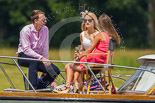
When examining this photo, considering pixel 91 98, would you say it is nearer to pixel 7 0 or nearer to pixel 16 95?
pixel 16 95

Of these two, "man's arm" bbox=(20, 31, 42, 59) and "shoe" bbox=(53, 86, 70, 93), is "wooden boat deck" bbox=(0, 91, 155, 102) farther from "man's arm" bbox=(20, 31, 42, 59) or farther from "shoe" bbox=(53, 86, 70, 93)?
"man's arm" bbox=(20, 31, 42, 59)

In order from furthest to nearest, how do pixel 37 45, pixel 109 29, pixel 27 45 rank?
pixel 37 45, pixel 27 45, pixel 109 29

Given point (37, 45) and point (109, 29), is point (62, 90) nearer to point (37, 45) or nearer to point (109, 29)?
point (37, 45)

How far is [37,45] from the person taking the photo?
7562 mm

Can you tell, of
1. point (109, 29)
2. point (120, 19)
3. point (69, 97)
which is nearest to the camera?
point (69, 97)

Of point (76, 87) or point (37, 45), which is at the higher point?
point (37, 45)

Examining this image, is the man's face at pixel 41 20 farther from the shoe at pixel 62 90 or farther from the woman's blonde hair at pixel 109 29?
the shoe at pixel 62 90

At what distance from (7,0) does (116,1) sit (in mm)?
8657

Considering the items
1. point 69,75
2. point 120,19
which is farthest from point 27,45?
point 120,19

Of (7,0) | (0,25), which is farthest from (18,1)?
(0,25)

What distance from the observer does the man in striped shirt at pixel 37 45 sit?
7.40 m

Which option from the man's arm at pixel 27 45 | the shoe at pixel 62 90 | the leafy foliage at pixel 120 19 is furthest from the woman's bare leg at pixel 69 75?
the leafy foliage at pixel 120 19

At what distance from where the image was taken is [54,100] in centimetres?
675

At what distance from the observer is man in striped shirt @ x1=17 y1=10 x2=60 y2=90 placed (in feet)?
24.3
